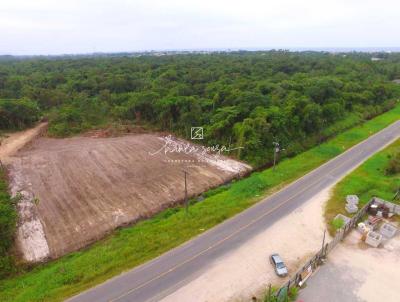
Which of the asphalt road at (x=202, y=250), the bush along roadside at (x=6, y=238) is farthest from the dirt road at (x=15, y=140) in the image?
the asphalt road at (x=202, y=250)

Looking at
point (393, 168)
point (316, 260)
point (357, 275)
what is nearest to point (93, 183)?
point (316, 260)

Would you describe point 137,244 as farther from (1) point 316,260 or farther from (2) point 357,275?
(2) point 357,275

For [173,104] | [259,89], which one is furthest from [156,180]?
[259,89]

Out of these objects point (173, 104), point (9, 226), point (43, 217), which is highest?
point (173, 104)

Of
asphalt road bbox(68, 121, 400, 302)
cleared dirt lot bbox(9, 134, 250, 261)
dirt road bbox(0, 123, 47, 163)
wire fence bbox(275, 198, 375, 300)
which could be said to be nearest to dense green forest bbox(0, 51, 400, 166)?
dirt road bbox(0, 123, 47, 163)

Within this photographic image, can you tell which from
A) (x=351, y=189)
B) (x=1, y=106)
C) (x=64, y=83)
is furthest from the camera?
(x=64, y=83)

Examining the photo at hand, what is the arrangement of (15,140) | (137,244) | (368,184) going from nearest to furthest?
(137,244) → (368,184) → (15,140)

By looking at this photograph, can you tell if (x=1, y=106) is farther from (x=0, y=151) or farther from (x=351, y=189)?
(x=351, y=189)
